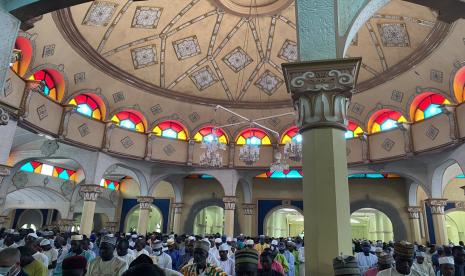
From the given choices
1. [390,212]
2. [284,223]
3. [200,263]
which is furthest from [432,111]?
[284,223]

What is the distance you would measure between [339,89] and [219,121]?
12623 millimetres

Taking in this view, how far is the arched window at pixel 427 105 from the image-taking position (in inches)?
482

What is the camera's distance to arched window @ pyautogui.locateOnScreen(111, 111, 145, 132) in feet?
47.9

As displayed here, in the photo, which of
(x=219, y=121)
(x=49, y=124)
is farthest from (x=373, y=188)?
(x=49, y=124)

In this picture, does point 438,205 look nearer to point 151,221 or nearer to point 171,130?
point 171,130

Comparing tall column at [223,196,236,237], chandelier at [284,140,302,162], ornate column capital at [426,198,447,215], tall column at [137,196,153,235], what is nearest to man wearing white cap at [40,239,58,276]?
chandelier at [284,140,302,162]

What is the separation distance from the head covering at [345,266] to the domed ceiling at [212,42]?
→ 10321mm

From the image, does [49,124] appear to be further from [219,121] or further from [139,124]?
[219,121]

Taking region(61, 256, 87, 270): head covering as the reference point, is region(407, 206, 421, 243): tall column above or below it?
above

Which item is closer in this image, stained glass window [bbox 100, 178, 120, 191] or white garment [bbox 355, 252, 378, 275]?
white garment [bbox 355, 252, 378, 275]

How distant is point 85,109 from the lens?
43.8 feet

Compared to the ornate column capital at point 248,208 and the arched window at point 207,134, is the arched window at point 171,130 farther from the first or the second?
the ornate column capital at point 248,208

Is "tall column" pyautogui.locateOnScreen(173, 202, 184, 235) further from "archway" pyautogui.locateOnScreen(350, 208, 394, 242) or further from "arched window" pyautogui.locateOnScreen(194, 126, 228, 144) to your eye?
"archway" pyautogui.locateOnScreen(350, 208, 394, 242)

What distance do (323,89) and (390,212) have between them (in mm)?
15696
